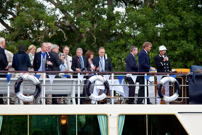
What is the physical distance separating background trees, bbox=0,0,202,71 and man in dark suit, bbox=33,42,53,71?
30.1 feet

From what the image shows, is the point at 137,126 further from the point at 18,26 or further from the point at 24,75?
the point at 18,26

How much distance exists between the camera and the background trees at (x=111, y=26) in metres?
19.1

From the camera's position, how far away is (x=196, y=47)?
1916 cm

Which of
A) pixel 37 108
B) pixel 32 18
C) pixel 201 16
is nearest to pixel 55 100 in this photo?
pixel 37 108

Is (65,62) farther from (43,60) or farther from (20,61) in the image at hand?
(20,61)

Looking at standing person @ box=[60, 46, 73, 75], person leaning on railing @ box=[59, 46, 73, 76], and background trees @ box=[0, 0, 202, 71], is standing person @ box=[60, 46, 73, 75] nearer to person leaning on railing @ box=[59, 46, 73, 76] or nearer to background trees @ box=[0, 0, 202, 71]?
person leaning on railing @ box=[59, 46, 73, 76]

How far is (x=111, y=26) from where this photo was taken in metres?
20.7

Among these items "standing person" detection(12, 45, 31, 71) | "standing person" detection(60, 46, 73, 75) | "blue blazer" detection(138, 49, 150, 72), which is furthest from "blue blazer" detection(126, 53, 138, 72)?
"standing person" detection(12, 45, 31, 71)

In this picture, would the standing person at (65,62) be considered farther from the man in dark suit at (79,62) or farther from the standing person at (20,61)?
the standing person at (20,61)

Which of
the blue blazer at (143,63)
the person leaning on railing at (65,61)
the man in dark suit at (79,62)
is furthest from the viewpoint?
the person leaning on railing at (65,61)

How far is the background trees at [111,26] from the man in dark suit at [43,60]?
917 centimetres

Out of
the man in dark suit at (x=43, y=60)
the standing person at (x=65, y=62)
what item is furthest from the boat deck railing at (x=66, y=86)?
the standing person at (x=65, y=62)

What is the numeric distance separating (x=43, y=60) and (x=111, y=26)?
37.0ft

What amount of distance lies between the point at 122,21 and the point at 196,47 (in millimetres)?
3855
